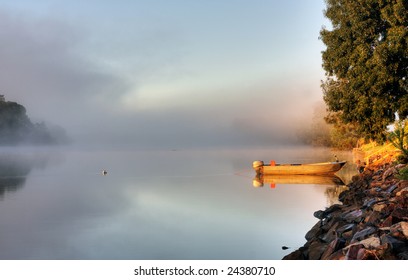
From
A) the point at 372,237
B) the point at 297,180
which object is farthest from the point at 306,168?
the point at 372,237

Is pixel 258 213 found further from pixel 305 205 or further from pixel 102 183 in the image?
pixel 102 183

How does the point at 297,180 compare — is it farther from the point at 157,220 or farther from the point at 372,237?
the point at 372,237

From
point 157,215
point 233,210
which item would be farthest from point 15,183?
point 233,210

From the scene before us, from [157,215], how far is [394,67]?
57.7 ft

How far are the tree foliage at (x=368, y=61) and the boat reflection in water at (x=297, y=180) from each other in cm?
1418

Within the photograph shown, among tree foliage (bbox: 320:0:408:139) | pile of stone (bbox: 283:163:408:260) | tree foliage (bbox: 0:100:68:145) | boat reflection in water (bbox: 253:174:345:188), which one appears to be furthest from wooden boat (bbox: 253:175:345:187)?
tree foliage (bbox: 0:100:68:145)

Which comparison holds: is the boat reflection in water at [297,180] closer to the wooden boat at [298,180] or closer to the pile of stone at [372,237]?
the wooden boat at [298,180]

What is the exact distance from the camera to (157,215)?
93.1 ft

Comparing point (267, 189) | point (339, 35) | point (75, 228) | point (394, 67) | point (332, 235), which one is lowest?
point (332, 235)

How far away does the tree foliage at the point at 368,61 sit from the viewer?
24.7 meters

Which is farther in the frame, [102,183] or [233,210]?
[102,183]

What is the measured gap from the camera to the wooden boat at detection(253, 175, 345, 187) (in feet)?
141

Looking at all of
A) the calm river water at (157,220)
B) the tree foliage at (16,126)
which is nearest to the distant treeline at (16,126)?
the tree foliage at (16,126)

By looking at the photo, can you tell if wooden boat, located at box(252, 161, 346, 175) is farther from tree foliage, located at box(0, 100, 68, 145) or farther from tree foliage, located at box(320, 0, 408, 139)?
tree foliage, located at box(0, 100, 68, 145)
